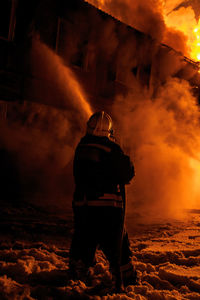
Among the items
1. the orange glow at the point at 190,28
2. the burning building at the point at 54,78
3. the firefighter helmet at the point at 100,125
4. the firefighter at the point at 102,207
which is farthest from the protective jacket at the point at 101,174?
the orange glow at the point at 190,28

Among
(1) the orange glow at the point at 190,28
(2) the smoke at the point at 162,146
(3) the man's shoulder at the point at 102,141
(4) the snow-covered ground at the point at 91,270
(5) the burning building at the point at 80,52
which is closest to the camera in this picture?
(4) the snow-covered ground at the point at 91,270

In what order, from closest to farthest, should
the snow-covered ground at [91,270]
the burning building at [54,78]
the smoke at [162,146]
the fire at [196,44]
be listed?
the snow-covered ground at [91,270], the burning building at [54,78], the smoke at [162,146], the fire at [196,44]

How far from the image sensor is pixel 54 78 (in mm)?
9625

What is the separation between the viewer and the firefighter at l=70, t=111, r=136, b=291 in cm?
267

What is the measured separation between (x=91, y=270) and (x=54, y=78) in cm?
758

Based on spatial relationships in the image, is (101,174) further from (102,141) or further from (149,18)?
(149,18)

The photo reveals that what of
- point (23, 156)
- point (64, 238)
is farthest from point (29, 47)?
point (64, 238)

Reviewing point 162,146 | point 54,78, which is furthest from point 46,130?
point 162,146

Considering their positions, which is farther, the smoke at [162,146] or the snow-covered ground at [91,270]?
the smoke at [162,146]

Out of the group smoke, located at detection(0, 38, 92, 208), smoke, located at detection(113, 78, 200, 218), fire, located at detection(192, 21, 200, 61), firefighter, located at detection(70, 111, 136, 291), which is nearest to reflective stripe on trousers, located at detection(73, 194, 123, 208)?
firefighter, located at detection(70, 111, 136, 291)

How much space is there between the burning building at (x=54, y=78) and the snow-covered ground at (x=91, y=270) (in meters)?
3.60

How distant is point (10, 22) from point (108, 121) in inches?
298

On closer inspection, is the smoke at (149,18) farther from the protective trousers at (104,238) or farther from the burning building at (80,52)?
the protective trousers at (104,238)

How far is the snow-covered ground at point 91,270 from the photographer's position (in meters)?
2.61
